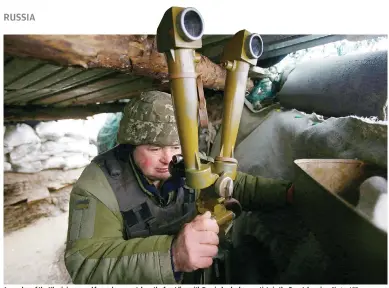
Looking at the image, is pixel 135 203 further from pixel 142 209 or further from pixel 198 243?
pixel 198 243

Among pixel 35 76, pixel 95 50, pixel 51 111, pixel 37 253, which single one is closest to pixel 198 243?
pixel 95 50

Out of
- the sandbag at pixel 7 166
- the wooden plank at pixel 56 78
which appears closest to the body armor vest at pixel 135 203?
the wooden plank at pixel 56 78

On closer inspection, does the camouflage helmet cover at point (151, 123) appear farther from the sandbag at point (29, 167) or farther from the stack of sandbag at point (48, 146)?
the sandbag at point (29, 167)

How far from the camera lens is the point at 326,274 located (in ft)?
3.56

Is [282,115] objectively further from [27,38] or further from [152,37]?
[27,38]

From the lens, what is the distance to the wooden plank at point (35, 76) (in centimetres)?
156

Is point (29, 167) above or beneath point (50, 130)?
beneath

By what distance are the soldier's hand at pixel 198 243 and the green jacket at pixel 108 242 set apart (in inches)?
3.3

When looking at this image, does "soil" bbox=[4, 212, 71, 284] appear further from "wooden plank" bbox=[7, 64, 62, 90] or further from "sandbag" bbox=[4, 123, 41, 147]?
"wooden plank" bbox=[7, 64, 62, 90]

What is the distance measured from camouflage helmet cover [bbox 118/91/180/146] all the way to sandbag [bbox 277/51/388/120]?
3.16ft

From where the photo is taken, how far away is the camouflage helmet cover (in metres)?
1.28

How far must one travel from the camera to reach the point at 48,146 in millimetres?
4605

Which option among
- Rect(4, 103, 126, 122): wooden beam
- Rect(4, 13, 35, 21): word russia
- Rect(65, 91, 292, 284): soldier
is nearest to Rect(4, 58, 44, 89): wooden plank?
Rect(4, 13, 35, 21): word russia

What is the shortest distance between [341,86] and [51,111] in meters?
3.29
